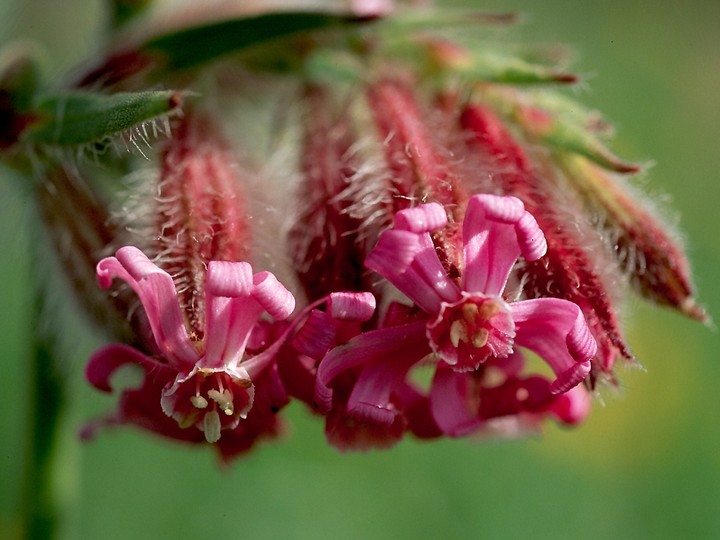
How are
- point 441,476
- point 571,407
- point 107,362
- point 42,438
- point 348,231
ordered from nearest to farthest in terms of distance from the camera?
point 107,362 → point 348,231 → point 571,407 → point 42,438 → point 441,476

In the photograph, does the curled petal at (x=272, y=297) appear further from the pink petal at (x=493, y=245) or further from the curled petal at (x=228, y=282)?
the pink petal at (x=493, y=245)

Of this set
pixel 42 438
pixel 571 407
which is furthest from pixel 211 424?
pixel 42 438

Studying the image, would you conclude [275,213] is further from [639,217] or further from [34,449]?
[34,449]

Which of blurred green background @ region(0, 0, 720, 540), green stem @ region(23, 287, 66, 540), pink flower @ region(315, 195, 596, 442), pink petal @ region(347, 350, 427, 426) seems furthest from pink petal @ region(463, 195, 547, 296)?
blurred green background @ region(0, 0, 720, 540)

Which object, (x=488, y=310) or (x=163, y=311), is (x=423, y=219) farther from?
(x=163, y=311)

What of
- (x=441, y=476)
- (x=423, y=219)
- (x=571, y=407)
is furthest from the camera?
(x=441, y=476)

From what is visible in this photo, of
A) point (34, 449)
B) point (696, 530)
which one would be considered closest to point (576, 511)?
point (696, 530)
